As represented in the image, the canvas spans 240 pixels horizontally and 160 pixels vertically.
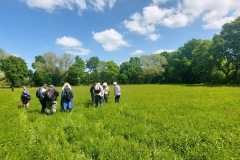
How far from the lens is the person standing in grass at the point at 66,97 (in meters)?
15.7

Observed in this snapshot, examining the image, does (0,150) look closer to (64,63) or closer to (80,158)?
(80,158)

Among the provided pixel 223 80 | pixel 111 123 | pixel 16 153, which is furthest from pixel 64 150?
pixel 223 80

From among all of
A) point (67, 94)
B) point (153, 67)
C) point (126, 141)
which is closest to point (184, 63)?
point (153, 67)

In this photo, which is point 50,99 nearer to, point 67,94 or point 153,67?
point 67,94

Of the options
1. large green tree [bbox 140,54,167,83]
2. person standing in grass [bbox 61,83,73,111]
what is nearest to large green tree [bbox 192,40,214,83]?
large green tree [bbox 140,54,167,83]

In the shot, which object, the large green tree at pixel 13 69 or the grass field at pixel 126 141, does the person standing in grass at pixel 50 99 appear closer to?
the grass field at pixel 126 141

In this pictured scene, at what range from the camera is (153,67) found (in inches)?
4112

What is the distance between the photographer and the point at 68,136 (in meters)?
9.36

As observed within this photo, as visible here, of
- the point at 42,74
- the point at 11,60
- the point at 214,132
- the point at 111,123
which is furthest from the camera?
the point at 42,74

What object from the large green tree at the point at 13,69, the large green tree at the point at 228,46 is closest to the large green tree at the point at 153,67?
the large green tree at the point at 228,46

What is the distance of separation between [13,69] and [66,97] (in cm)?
8923

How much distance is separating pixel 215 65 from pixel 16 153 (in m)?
62.4

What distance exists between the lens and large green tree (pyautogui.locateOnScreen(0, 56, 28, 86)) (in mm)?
94125

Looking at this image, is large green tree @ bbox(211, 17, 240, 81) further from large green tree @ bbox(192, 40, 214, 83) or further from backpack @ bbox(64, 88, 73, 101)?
backpack @ bbox(64, 88, 73, 101)
